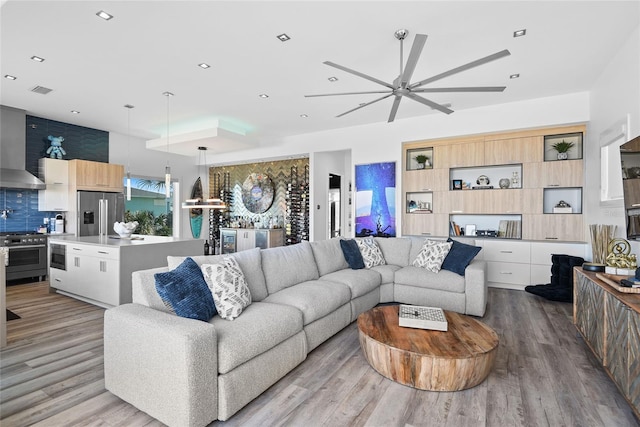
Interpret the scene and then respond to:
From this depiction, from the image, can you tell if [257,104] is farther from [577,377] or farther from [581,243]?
[581,243]

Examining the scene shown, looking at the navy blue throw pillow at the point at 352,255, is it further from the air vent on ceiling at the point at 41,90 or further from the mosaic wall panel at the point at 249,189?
the air vent on ceiling at the point at 41,90

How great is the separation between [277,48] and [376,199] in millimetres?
3665

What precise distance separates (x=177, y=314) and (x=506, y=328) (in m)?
3.33

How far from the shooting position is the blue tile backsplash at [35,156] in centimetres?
571

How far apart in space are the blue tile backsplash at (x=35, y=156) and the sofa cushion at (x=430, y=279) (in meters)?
6.54

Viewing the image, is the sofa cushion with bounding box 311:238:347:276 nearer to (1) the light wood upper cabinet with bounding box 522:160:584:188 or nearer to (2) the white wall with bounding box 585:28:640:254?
(2) the white wall with bounding box 585:28:640:254

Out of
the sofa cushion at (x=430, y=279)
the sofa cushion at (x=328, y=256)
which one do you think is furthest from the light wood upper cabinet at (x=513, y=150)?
the sofa cushion at (x=328, y=256)

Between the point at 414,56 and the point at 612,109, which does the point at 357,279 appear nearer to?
the point at 414,56

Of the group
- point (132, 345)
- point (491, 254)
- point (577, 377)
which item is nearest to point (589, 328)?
point (577, 377)

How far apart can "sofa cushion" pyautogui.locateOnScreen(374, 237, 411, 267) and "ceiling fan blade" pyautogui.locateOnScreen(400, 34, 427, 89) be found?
2518 millimetres

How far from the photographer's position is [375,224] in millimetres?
6453

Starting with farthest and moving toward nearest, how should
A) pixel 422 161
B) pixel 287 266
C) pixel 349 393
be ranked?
1. pixel 422 161
2. pixel 287 266
3. pixel 349 393

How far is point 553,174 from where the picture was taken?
5.07m

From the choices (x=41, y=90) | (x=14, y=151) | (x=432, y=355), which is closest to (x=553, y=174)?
(x=432, y=355)
